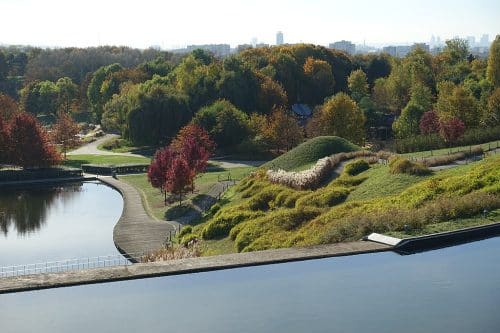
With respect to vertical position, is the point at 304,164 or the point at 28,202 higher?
the point at 304,164

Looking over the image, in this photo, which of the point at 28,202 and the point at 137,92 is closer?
the point at 28,202

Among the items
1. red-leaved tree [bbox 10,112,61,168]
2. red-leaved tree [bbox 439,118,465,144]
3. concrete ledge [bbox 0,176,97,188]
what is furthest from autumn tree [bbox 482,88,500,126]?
red-leaved tree [bbox 10,112,61,168]

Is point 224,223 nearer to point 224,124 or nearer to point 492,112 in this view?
point 224,124

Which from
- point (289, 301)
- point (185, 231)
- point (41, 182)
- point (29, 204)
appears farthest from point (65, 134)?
point (289, 301)

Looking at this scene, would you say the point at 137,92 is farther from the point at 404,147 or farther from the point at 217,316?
the point at 217,316

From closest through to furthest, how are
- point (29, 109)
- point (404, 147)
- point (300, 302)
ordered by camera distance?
point (300, 302), point (404, 147), point (29, 109)

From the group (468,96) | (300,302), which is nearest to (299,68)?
(468,96)

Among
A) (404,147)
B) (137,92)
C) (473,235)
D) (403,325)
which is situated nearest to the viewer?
(403,325)
